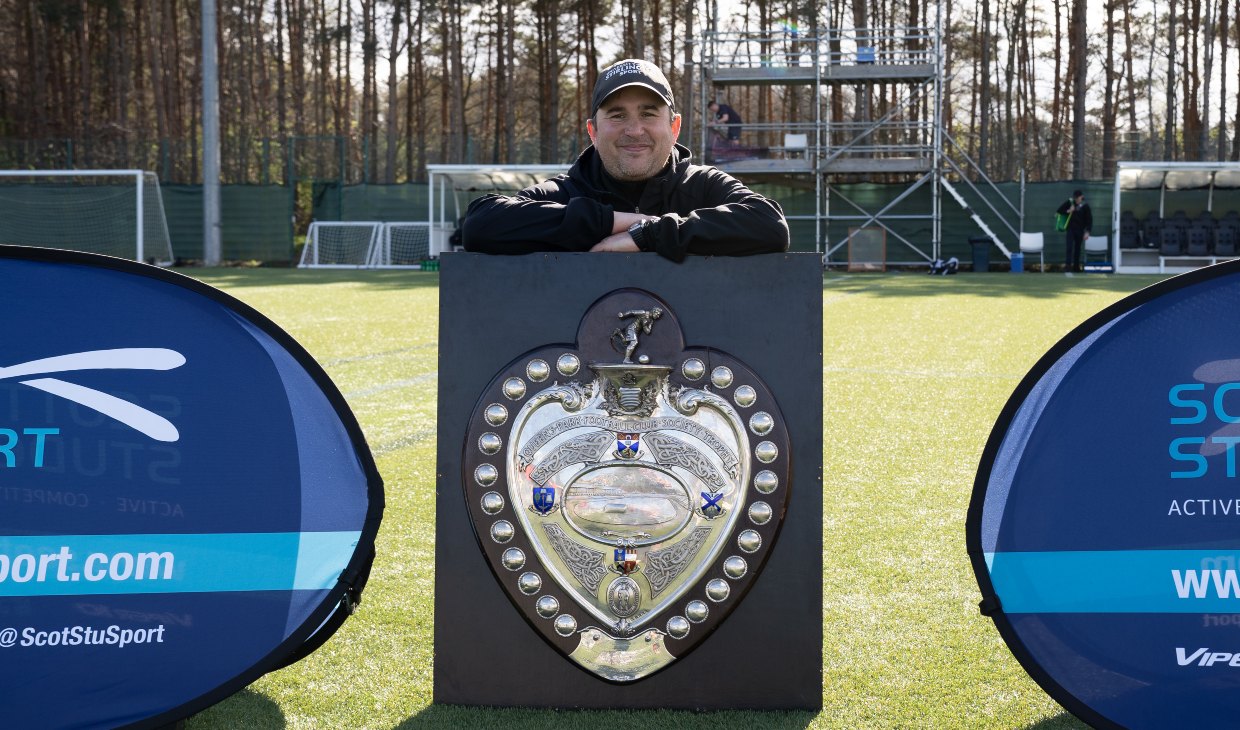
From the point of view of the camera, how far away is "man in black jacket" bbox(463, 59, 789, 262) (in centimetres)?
226

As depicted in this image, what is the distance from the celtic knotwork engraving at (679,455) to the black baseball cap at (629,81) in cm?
93

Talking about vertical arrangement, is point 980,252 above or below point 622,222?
above

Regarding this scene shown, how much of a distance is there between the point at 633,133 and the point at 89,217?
96.6 ft

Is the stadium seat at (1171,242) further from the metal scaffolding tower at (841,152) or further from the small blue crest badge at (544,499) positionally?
the small blue crest badge at (544,499)

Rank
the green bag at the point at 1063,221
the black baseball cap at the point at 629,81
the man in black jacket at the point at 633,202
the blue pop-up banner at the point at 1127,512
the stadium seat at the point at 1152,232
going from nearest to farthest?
the blue pop-up banner at the point at 1127,512, the man in black jacket at the point at 633,202, the black baseball cap at the point at 629,81, the stadium seat at the point at 1152,232, the green bag at the point at 1063,221

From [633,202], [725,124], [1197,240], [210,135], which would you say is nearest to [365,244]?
[210,135]

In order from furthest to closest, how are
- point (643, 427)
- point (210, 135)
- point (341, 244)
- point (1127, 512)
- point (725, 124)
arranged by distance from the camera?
point (341, 244)
point (725, 124)
point (210, 135)
point (643, 427)
point (1127, 512)

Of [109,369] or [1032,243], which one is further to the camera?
[1032,243]

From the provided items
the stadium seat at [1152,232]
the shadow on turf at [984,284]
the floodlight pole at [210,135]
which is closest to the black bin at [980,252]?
the shadow on turf at [984,284]

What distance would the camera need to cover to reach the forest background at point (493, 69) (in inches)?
1690

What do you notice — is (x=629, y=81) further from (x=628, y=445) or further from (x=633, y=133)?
(x=628, y=445)

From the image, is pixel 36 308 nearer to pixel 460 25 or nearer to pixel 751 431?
pixel 751 431

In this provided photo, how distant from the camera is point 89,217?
2881 cm

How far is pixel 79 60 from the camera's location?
46.8m
